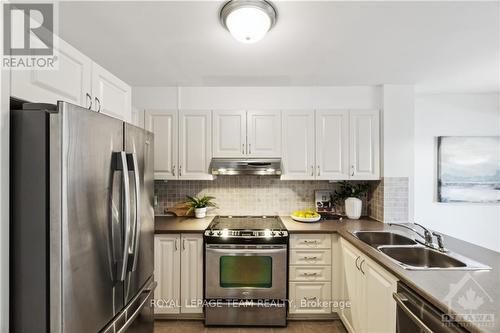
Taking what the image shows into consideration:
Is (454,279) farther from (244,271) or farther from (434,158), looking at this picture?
(434,158)

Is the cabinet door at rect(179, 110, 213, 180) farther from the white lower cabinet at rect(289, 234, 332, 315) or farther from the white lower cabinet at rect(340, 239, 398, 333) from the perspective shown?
the white lower cabinet at rect(340, 239, 398, 333)

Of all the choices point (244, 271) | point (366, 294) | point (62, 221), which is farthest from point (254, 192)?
point (62, 221)

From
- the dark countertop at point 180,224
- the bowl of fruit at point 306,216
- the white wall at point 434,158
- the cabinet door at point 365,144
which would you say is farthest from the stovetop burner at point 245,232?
the white wall at point 434,158

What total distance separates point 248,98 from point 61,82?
2.03 meters

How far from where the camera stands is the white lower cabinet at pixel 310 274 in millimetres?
2518

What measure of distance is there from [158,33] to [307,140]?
1.79 meters

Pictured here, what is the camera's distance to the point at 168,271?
2.53 meters

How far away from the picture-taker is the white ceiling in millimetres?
1538

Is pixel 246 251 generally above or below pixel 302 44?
below

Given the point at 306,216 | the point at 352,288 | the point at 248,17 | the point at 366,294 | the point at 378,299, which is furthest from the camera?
the point at 306,216

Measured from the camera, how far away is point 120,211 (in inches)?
47.3

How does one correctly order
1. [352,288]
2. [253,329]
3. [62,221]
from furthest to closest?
[253,329] < [352,288] < [62,221]

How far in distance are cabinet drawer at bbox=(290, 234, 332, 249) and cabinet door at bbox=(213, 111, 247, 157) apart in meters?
1.05

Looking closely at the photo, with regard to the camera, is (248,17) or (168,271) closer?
(248,17)
